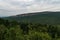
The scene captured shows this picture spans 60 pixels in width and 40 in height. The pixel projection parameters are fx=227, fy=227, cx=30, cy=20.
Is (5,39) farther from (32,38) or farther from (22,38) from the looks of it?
(32,38)

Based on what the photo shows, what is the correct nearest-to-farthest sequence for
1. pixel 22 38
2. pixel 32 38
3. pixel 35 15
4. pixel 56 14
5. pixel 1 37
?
pixel 32 38 < pixel 22 38 < pixel 1 37 < pixel 35 15 < pixel 56 14

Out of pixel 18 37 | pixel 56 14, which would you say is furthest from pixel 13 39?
pixel 56 14

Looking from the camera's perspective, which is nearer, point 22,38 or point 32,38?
point 32,38

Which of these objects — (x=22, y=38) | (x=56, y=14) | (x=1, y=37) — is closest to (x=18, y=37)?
(x=22, y=38)

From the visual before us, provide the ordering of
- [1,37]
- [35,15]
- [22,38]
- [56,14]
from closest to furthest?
1. [22,38]
2. [1,37]
3. [35,15]
4. [56,14]

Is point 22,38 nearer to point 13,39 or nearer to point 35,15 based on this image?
point 13,39

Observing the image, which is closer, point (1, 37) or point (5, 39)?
point (5, 39)

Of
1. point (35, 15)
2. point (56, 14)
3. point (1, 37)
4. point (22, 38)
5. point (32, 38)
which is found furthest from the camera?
point (56, 14)

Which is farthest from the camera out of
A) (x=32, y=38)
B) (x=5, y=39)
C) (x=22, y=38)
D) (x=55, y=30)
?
(x=55, y=30)

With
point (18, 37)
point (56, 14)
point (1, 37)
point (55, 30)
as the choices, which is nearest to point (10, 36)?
point (18, 37)
